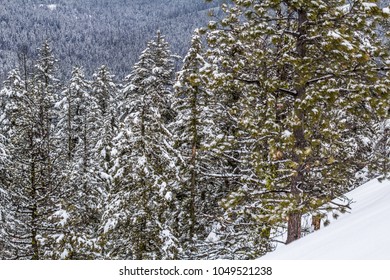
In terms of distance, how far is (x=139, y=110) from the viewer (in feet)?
49.8

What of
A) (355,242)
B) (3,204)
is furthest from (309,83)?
(3,204)

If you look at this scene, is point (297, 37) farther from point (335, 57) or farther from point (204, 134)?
point (204, 134)

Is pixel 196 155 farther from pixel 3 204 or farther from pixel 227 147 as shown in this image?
pixel 227 147

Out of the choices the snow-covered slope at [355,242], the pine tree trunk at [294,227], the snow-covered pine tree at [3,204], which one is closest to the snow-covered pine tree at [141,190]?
the snow-covered pine tree at [3,204]

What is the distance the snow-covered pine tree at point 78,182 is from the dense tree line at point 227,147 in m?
0.11

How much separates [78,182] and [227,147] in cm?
1562

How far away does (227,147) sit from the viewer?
9.53 meters

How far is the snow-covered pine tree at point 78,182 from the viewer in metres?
14.9

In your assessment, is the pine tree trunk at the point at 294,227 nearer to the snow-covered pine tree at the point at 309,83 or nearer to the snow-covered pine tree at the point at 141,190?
the snow-covered pine tree at the point at 309,83

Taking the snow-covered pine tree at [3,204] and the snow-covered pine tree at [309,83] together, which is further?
the snow-covered pine tree at [3,204]

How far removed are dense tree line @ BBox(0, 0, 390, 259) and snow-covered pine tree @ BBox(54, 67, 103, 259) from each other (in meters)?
0.11

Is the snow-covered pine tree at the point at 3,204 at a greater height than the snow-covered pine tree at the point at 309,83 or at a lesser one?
lesser

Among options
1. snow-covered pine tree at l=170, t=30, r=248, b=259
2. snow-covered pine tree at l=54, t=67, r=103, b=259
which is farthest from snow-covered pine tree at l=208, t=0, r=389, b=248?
snow-covered pine tree at l=54, t=67, r=103, b=259

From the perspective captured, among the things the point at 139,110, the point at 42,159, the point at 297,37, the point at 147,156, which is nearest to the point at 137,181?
the point at 147,156
